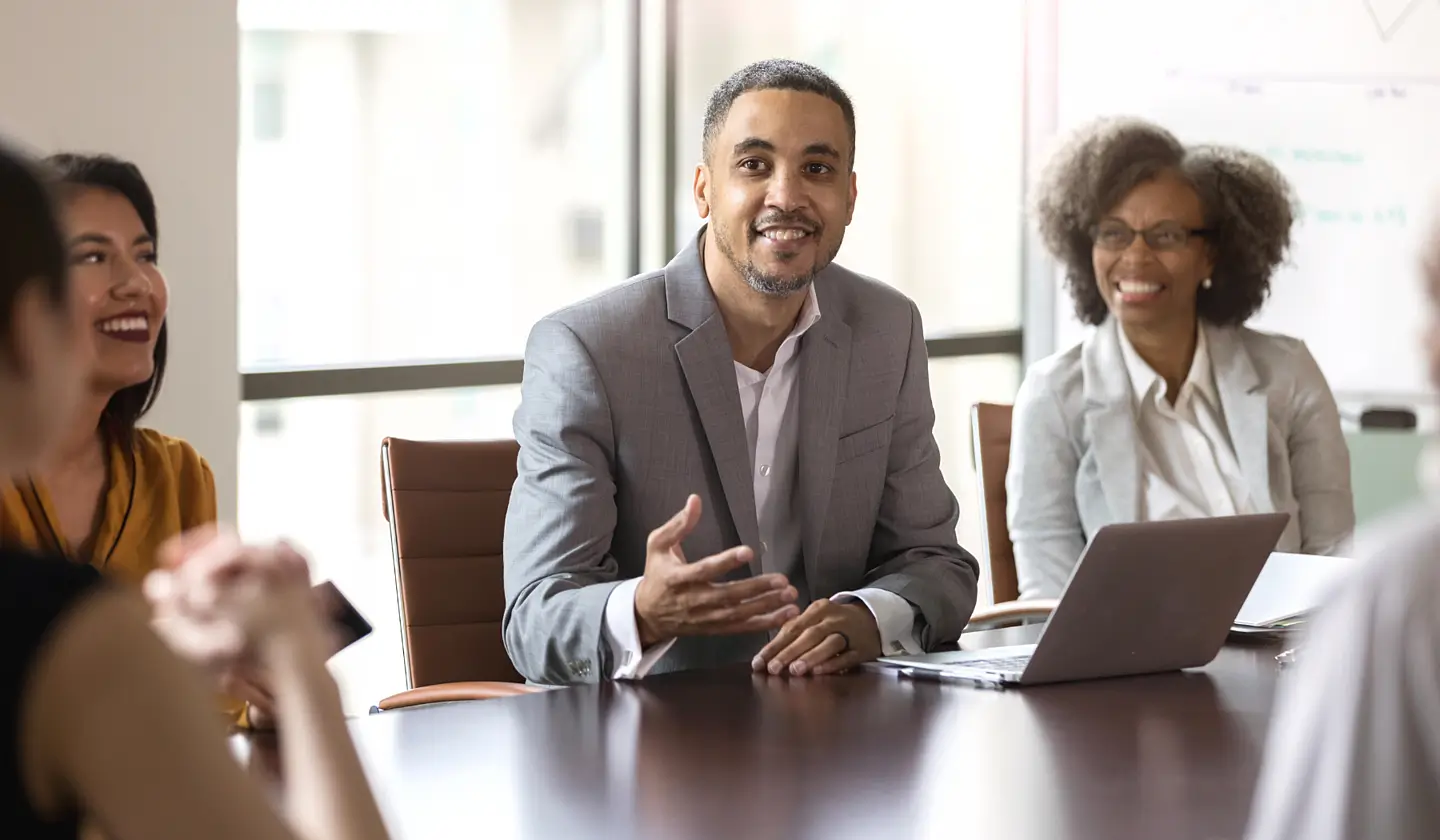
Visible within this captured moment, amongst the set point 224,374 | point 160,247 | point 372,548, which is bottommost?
point 372,548

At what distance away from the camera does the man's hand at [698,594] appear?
2.15m

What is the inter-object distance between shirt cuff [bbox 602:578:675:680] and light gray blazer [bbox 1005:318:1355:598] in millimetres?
1404

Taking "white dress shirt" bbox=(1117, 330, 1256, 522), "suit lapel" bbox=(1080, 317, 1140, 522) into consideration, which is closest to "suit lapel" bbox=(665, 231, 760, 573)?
"suit lapel" bbox=(1080, 317, 1140, 522)

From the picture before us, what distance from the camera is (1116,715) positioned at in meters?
2.05

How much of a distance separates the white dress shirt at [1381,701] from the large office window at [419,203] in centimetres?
347

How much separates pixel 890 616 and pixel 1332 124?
3.13 meters

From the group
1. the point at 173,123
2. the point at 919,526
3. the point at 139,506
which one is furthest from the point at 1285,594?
the point at 173,123

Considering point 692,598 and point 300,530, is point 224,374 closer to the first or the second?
point 300,530

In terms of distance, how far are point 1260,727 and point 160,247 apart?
247 cm

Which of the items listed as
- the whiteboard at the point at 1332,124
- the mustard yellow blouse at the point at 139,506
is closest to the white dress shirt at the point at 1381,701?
the mustard yellow blouse at the point at 139,506

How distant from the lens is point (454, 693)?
2.40 meters

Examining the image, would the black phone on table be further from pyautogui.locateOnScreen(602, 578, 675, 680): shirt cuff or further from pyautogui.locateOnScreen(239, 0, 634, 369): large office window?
pyautogui.locateOnScreen(239, 0, 634, 369): large office window

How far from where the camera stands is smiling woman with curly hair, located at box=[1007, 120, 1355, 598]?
367cm

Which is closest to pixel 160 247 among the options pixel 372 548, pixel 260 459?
pixel 260 459
